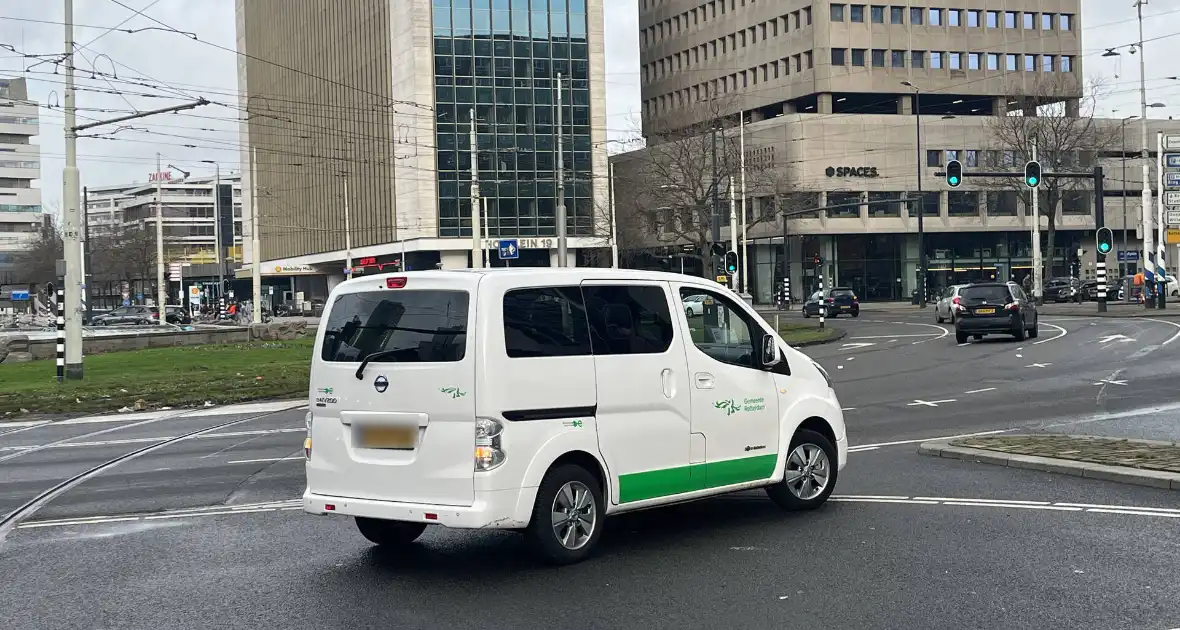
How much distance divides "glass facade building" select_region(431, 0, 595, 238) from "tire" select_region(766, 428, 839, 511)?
66.2 m

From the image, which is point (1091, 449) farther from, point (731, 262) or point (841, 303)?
point (841, 303)

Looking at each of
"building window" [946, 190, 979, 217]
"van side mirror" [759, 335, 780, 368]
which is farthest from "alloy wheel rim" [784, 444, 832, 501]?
"building window" [946, 190, 979, 217]

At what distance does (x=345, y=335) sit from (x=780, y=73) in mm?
78798

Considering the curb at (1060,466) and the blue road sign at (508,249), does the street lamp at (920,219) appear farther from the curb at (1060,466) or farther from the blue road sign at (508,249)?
the curb at (1060,466)

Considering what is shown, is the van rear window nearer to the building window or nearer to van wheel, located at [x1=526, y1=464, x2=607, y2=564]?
van wheel, located at [x1=526, y1=464, x2=607, y2=564]

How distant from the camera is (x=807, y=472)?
9.52 metres

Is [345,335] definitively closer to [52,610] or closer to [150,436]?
[52,610]

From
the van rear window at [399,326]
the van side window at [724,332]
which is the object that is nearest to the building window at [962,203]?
the van side window at [724,332]

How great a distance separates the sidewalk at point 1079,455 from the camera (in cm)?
1045

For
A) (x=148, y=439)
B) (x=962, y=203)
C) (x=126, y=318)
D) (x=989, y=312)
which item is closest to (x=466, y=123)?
(x=126, y=318)

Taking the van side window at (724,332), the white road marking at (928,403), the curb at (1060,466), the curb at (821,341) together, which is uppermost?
the van side window at (724,332)

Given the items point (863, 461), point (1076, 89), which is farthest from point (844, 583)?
point (1076, 89)

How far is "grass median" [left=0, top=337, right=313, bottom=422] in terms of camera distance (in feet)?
76.2

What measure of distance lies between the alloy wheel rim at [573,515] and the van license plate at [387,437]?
0.95 meters
